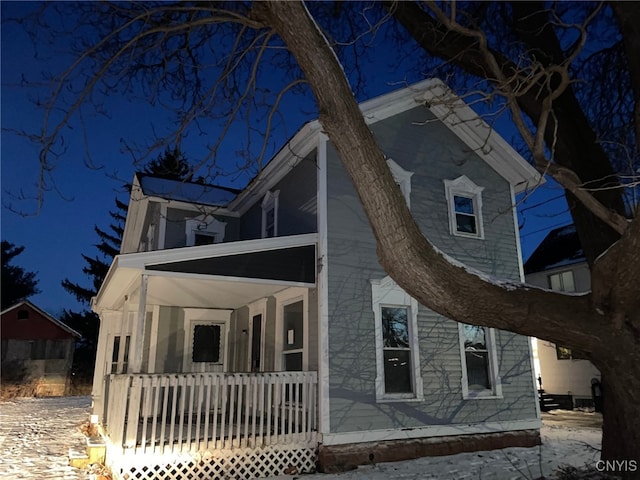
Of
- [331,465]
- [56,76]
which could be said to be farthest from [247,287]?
[56,76]

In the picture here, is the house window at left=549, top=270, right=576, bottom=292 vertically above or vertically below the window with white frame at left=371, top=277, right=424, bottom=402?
above

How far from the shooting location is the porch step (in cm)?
793

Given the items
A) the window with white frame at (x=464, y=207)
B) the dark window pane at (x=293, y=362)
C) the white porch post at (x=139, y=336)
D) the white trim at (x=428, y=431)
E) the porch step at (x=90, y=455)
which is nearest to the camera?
the white porch post at (x=139, y=336)

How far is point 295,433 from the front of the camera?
7.69 meters

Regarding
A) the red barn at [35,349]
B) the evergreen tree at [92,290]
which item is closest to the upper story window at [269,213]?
the evergreen tree at [92,290]

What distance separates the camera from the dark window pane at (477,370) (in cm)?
948

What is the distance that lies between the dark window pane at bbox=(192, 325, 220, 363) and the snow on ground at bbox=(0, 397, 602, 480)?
298 cm

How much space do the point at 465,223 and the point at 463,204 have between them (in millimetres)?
413

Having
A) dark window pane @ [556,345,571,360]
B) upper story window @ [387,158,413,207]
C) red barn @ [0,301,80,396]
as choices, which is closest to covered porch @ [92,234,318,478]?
upper story window @ [387,158,413,207]

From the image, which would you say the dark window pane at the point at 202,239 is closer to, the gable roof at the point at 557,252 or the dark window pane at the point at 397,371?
the dark window pane at the point at 397,371

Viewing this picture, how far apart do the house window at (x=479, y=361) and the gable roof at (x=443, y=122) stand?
10.7 ft

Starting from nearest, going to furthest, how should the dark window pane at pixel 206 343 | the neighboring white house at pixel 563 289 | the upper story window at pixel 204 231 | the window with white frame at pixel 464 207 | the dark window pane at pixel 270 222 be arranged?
the window with white frame at pixel 464 207, the dark window pane at pixel 270 222, the dark window pane at pixel 206 343, the upper story window at pixel 204 231, the neighboring white house at pixel 563 289

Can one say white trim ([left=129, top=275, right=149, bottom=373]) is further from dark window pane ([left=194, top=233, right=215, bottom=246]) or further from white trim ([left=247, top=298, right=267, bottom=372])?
dark window pane ([left=194, top=233, right=215, bottom=246])

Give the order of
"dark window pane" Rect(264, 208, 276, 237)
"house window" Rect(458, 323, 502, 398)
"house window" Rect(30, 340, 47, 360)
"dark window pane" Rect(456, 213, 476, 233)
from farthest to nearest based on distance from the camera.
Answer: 1. "house window" Rect(30, 340, 47, 360)
2. "dark window pane" Rect(264, 208, 276, 237)
3. "dark window pane" Rect(456, 213, 476, 233)
4. "house window" Rect(458, 323, 502, 398)
